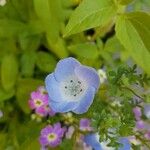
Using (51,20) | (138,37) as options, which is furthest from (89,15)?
(51,20)

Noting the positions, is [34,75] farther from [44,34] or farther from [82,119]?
[82,119]

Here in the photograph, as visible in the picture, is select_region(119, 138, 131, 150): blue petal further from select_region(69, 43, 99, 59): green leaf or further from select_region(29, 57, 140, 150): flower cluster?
select_region(69, 43, 99, 59): green leaf

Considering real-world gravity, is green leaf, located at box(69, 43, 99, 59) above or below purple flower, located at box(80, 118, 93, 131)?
above

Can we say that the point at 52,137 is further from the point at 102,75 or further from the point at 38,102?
the point at 102,75

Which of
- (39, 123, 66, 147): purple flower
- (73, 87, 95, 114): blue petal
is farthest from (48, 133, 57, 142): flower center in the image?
(73, 87, 95, 114): blue petal

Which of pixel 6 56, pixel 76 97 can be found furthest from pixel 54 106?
pixel 6 56

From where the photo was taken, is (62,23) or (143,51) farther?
(62,23)
